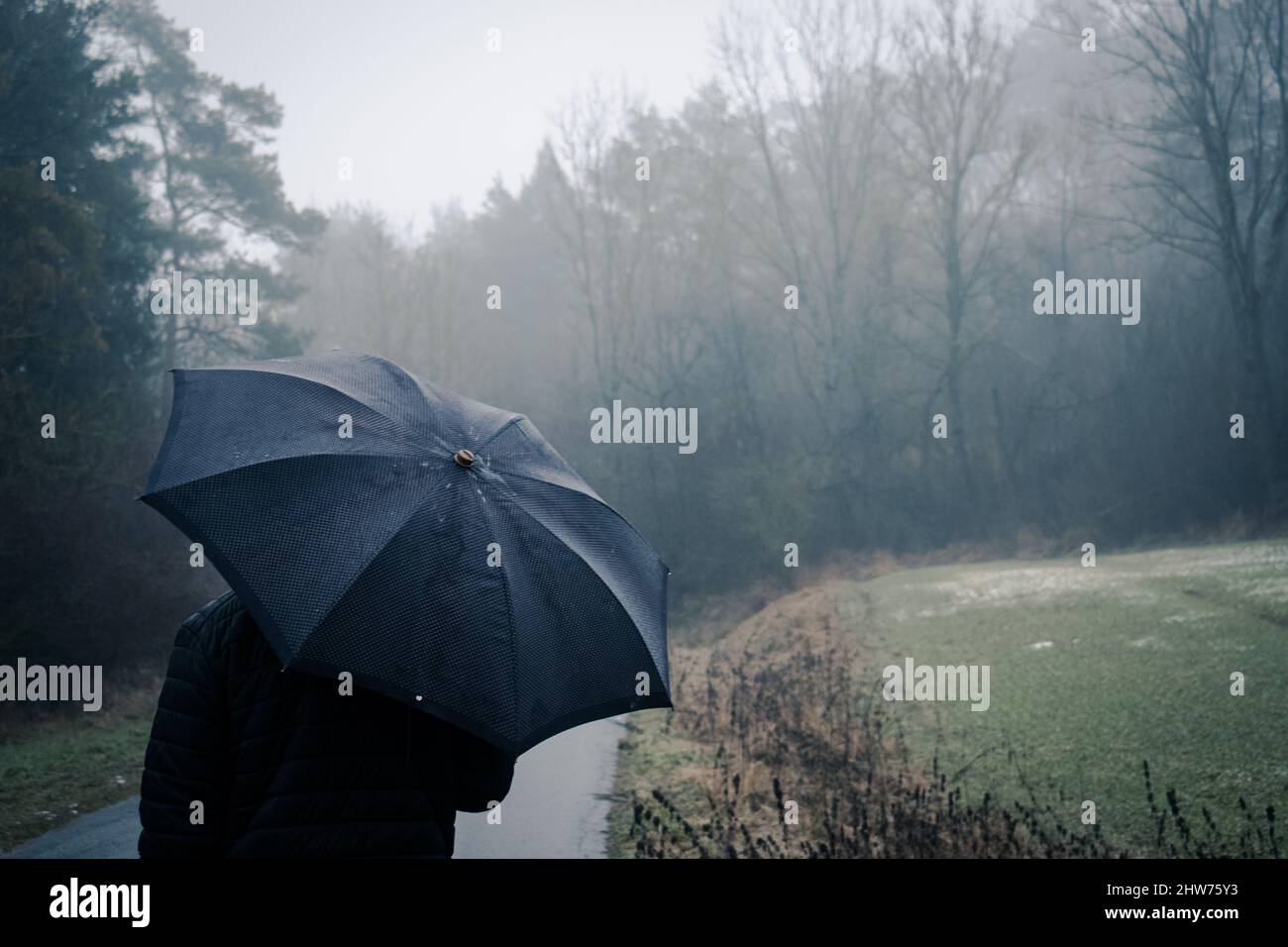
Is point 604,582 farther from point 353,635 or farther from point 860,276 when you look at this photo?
point 860,276

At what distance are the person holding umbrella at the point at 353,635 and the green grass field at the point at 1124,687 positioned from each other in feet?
19.0

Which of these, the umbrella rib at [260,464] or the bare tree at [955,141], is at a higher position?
the bare tree at [955,141]

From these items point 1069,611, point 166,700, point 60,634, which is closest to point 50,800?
point 60,634

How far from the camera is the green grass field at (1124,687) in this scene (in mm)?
6977

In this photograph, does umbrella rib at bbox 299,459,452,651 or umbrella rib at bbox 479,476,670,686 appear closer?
umbrella rib at bbox 299,459,452,651

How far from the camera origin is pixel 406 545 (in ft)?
7.49

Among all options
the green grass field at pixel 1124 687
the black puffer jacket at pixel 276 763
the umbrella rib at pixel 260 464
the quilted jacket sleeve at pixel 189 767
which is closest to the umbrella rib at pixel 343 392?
the umbrella rib at pixel 260 464

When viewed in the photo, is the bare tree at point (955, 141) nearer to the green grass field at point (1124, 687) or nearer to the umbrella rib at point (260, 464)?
the green grass field at point (1124, 687)

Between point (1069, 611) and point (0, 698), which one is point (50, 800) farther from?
point (1069, 611)

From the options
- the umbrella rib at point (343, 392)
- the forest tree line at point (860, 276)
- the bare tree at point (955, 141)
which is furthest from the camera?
the bare tree at point (955, 141)

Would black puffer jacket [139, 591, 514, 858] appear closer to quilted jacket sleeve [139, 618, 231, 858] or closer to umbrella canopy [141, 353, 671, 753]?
quilted jacket sleeve [139, 618, 231, 858]

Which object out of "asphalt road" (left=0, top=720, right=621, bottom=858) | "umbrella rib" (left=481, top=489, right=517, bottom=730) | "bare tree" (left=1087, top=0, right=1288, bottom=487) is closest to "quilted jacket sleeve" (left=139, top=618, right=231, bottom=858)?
"umbrella rib" (left=481, top=489, right=517, bottom=730)

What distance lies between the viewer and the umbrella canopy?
218 centimetres

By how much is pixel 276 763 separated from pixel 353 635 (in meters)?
0.37
